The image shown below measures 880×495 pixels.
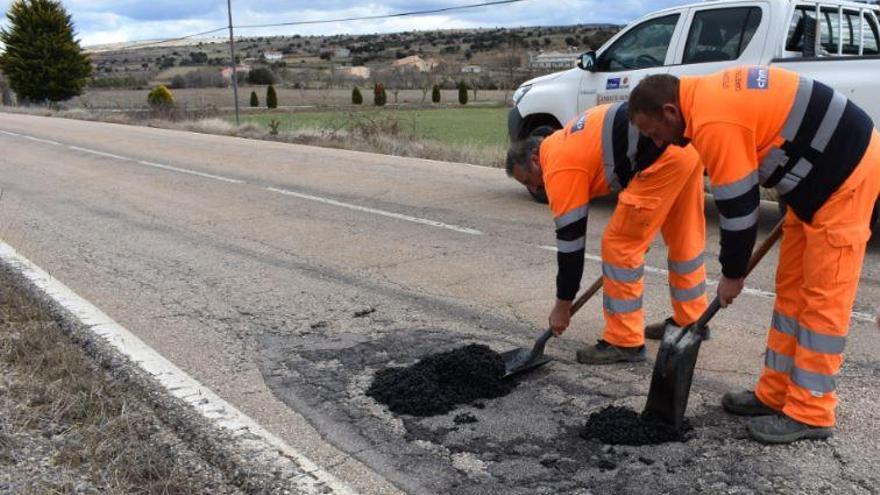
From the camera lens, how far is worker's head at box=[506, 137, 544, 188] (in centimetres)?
404

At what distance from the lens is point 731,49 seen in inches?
316

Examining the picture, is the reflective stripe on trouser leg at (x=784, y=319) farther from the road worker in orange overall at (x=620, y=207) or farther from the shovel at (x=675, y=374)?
the road worker in orange overall at (x=620, y=207)

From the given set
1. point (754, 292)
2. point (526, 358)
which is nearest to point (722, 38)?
point (754, 292)

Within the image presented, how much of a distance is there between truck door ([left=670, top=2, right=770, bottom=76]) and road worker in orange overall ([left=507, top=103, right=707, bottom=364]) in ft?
13.0

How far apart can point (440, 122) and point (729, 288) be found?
118ft

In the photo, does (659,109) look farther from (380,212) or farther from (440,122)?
(440,122)

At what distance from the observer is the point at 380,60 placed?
105 m

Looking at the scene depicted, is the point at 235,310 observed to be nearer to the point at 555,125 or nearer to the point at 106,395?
the point at 106,395

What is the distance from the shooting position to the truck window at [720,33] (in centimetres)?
796

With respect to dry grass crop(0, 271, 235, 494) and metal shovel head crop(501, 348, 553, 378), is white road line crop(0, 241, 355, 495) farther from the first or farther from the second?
metal shovel head crop(501, 348, 553, 378)

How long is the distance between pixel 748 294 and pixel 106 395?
163 inches

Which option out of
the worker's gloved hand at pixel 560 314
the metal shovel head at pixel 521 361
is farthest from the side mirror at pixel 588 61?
the worker's gloved hand at pixel 560 314

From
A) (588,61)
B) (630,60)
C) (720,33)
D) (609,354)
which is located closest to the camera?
(609,354)

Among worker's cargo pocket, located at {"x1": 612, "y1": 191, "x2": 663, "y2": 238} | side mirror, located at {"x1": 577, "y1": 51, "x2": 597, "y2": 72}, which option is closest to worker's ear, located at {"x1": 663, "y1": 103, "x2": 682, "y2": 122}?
worker's cargo pocket, located at {"x1": 612, "y1": 191, "x2": 663, "y2": 238}
